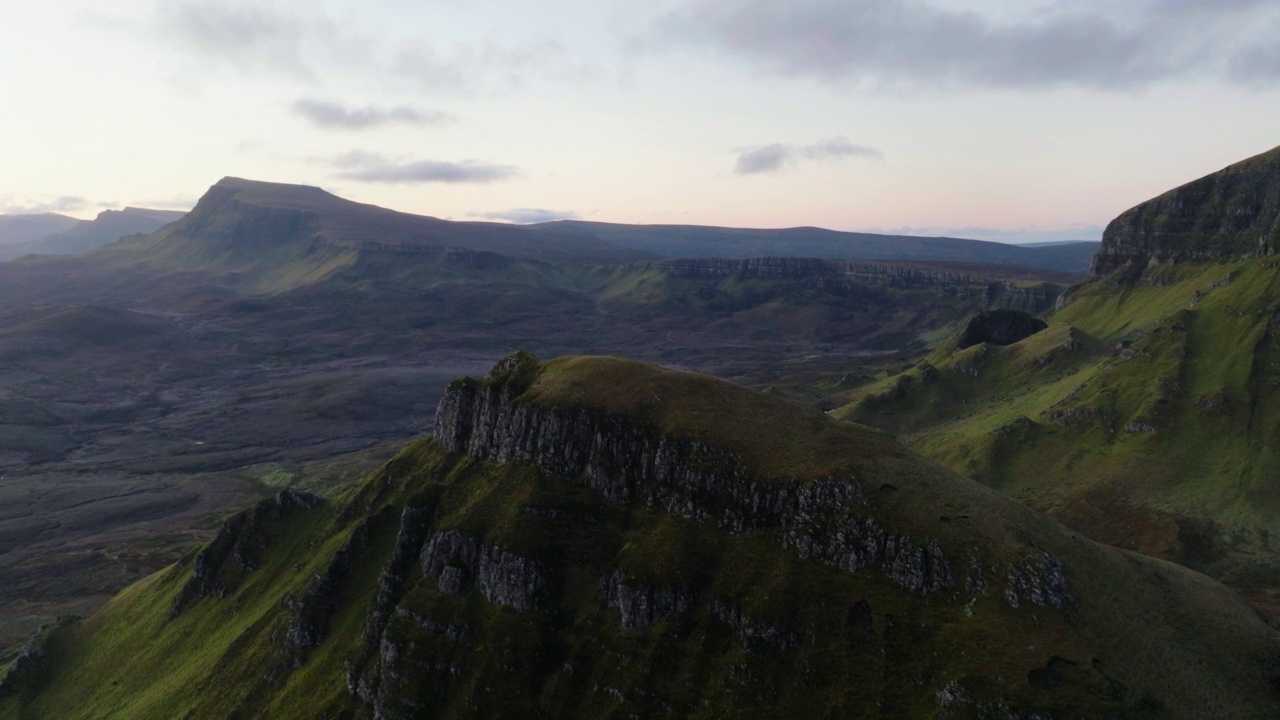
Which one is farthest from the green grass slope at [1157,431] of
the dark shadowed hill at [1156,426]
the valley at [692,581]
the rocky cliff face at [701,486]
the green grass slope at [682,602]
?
the rocky cliff face at [701,486]

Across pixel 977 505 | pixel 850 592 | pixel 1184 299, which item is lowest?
pixel 850 592

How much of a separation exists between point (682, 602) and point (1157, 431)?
115m

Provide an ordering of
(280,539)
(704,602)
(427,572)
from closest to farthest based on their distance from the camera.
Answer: (704,602) < (427,572) < (280,539)

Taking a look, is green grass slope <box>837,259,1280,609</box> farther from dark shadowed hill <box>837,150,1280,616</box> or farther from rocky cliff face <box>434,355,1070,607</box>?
rocky cliff face <box>434,355,1070,607</box>

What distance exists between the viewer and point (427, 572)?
85.1 meters

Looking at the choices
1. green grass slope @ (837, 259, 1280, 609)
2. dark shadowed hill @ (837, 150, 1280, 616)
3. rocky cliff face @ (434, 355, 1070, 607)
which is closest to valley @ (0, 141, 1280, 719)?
rocky cliff face @ (434, 355, 1070, 607)

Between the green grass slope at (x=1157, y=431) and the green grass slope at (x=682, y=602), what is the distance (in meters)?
43.8

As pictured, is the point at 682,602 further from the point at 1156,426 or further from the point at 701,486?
the point at 1156,426

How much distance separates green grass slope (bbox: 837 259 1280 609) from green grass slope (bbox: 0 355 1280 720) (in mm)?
43815

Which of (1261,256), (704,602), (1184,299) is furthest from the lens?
(1184,299)

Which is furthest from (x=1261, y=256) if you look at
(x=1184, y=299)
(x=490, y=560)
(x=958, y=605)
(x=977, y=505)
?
(x=490, y=560)

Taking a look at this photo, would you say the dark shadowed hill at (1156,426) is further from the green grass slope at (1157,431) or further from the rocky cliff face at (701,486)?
the rocky cliff face at (701,486)

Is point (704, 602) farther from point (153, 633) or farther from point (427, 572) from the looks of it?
point (153, 633)

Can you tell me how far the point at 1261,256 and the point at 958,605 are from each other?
170692 millimetres
